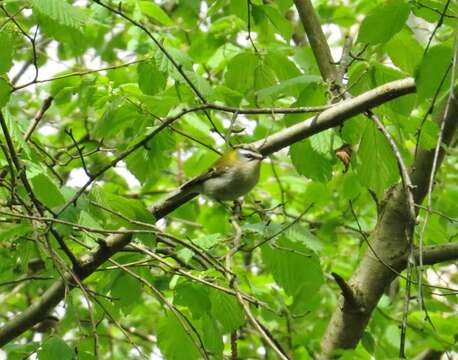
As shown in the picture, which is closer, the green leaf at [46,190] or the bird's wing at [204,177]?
the green leaf at [46,190]

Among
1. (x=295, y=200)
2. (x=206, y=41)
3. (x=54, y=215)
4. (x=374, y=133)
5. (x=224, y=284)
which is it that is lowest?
(x=224, y=284)

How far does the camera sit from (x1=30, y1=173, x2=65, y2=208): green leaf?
2582 millimetres

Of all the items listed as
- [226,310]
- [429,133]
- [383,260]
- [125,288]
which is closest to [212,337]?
[226,310]

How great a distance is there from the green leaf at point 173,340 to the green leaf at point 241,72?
1124 mm

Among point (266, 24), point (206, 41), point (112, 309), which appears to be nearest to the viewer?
point (112, 309)

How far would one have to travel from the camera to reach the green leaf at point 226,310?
2.65 m

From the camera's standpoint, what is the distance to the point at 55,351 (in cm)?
240

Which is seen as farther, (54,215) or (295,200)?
(295,200)

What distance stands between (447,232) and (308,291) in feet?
3.41

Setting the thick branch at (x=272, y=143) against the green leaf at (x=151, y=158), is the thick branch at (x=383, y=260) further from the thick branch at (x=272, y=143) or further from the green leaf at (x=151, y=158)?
the green leaf at (x=151, y=158)

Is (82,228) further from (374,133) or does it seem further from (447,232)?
(447,232)

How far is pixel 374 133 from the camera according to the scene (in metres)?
2.80

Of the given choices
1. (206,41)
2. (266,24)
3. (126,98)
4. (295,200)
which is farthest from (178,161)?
(126,98)

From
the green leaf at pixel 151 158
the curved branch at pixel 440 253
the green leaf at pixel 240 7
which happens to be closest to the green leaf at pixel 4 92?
the green leaf at pixel 151 158
